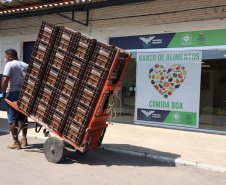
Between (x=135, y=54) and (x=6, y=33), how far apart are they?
7424mm

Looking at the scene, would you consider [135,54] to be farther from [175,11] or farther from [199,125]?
[199,125]

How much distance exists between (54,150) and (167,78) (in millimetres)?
5483

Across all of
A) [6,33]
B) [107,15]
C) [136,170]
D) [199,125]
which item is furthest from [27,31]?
[136,170]

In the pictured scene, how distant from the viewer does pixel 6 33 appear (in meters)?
12.9

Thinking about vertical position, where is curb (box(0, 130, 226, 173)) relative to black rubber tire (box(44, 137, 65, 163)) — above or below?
below

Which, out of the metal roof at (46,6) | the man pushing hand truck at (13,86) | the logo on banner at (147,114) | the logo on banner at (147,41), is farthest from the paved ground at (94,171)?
the metal roof at (46,6)

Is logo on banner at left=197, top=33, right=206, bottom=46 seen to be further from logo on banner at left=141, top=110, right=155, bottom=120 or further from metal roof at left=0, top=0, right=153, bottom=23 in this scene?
logo on banner at left=141, top=110, right=155, bottom=120

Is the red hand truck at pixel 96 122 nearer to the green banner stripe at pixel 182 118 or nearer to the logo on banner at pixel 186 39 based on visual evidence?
the green banner stripe at pixel 182 118

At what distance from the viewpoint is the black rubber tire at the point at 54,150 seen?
182 inches

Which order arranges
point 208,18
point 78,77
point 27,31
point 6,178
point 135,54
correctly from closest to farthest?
point 6,178 → point 78,77 → point 208,18 → point 135,54 → point 27,31

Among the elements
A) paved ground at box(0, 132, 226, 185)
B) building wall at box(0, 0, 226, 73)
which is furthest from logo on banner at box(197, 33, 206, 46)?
paved ground at box(0, 132, 226, 185)

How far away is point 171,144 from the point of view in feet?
21.0

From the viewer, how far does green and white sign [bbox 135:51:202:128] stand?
8.45 metres

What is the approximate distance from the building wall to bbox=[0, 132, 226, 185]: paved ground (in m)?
5.21
